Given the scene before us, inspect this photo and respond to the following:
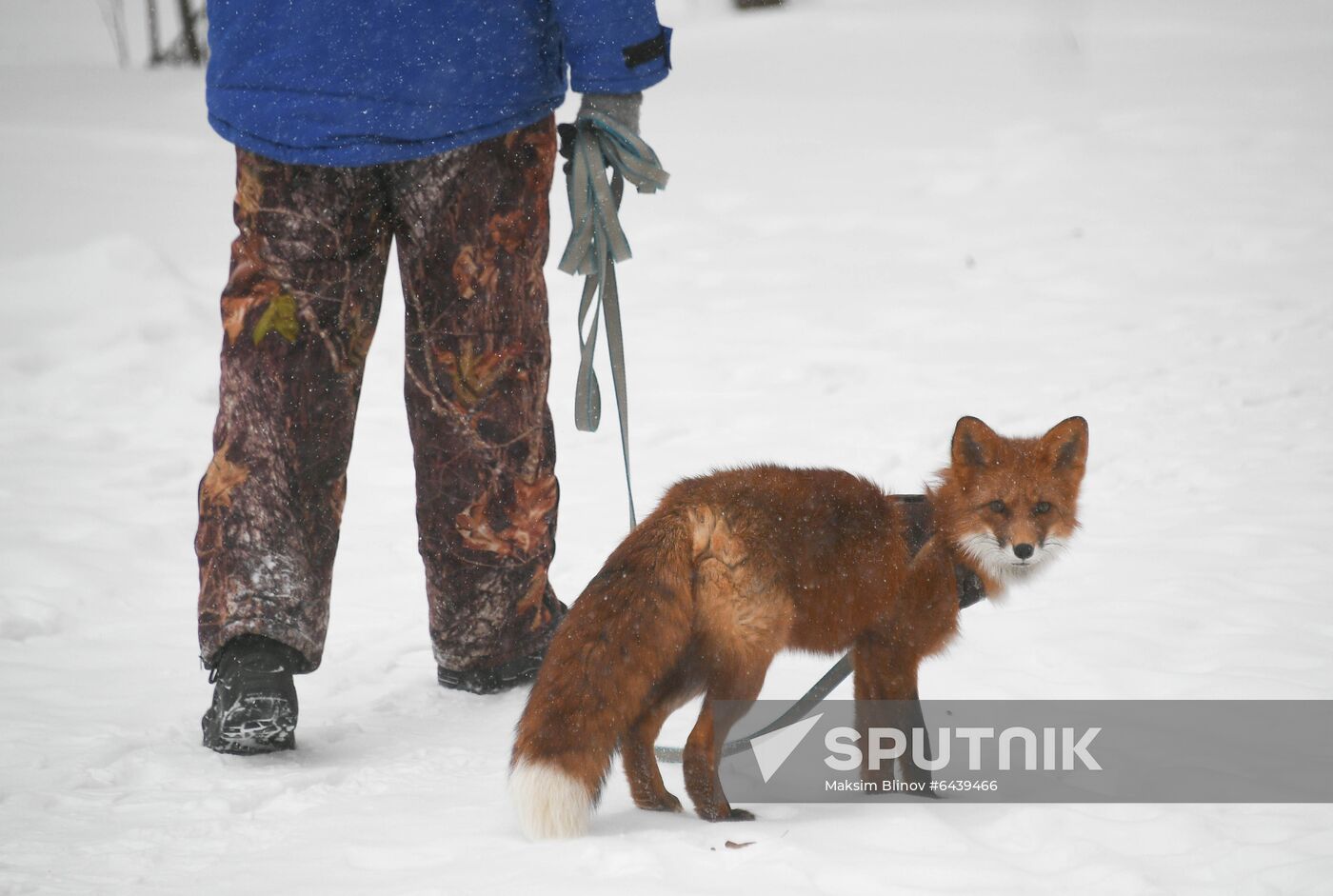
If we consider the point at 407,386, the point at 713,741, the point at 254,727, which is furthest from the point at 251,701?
the point at 713,741

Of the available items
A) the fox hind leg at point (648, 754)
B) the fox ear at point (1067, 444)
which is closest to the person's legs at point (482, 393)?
the fox hind leg at point (648, 754)

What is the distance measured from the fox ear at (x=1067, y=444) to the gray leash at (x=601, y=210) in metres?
1.12

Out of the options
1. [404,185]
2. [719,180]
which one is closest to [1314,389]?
[404,185]

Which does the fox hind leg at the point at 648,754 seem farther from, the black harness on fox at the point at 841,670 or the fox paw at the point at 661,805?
the black harness on fox at the point at 841,670

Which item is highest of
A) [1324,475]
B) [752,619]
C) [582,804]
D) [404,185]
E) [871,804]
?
[404,185]

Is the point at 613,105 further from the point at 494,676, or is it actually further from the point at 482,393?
the point at 494,676

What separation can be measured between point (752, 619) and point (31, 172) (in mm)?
8340

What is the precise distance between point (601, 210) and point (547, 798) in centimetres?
163

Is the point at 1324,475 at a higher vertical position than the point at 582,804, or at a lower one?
lower

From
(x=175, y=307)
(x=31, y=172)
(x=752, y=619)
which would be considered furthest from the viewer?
(x=31, y=172)

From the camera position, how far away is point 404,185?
3250mm

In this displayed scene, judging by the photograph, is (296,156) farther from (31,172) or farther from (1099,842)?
(31,172)

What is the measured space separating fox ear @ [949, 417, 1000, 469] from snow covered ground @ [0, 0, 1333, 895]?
801 mm

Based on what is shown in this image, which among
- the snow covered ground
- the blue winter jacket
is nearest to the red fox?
the snow covered ground
